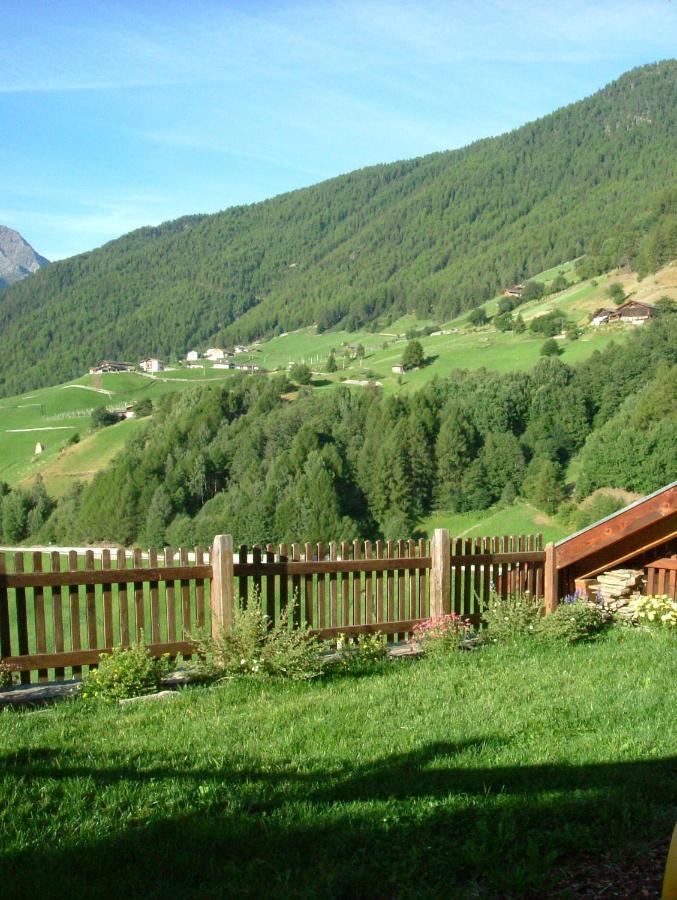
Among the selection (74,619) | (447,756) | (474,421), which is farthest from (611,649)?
(474,421)

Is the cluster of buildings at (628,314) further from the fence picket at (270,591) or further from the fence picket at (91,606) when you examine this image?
the fence picket at (91,606)

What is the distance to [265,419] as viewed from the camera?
9338 centimetres

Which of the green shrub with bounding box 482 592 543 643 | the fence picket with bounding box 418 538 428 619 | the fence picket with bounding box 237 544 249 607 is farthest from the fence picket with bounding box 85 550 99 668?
the green shrub with bounding box 482 592 543 643

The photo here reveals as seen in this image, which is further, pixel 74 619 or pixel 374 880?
pixel 74 619

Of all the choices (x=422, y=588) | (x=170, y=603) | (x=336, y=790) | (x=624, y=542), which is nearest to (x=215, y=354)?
(x=624, y=542)

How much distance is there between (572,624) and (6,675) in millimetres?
5593

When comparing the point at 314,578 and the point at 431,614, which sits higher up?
the point at 314,578

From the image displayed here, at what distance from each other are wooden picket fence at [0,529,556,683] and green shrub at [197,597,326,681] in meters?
0.24

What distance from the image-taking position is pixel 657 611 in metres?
9.30

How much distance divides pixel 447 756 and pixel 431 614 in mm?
4466

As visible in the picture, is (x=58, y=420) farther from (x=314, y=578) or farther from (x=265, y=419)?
(x=314, y=578)

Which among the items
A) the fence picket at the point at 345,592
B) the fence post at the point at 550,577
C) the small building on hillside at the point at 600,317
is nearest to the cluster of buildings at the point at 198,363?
the small building on hillside at the point at 600,317

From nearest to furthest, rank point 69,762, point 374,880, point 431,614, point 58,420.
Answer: point 374,880 < point 69,762 < point 431,614 < point 58,420

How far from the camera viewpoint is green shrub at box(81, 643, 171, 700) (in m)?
6.45
